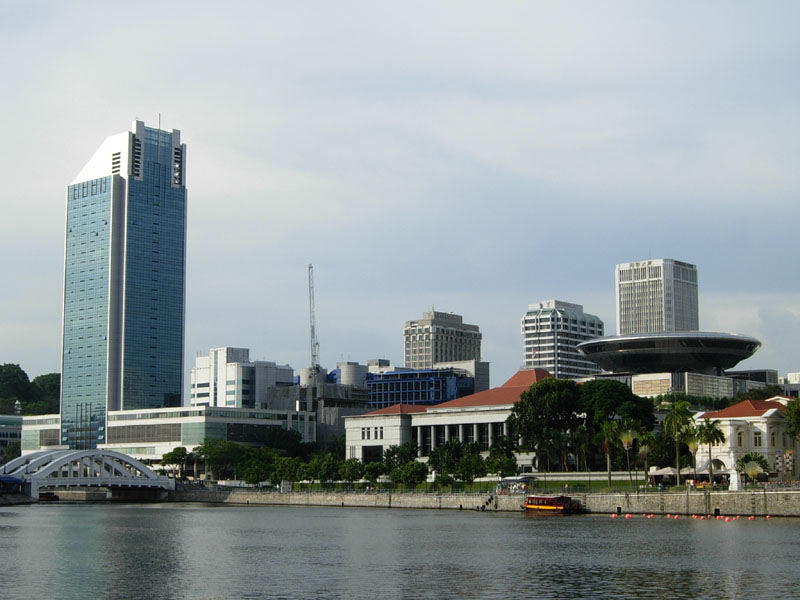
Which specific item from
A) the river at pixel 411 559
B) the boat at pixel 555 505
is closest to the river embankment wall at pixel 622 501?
the boat at pixel 555 505

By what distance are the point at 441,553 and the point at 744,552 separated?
21.9 metres

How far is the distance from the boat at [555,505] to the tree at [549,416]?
39441 mm

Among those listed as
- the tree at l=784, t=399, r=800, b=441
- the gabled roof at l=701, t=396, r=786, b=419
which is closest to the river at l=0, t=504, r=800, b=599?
A: the tree at l=784, t=399, r=800, b=441

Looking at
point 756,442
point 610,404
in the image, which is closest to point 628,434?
point 610,404

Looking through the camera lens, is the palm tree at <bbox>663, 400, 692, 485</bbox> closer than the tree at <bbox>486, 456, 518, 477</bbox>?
Yes

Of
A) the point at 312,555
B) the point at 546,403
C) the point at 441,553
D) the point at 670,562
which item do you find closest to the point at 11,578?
the point at 312,555

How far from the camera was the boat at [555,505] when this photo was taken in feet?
463

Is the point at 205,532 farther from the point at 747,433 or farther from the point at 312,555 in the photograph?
the point at 747,433

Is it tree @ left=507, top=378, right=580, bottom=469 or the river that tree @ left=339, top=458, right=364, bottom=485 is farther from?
the river

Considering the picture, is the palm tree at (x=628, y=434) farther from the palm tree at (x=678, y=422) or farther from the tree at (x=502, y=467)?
the tree at (x=502, y=467)

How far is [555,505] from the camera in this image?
14162 centimetres

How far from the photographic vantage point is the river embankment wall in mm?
122500

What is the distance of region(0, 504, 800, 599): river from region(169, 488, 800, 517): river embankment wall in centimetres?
383

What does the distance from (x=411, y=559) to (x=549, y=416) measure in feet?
325
